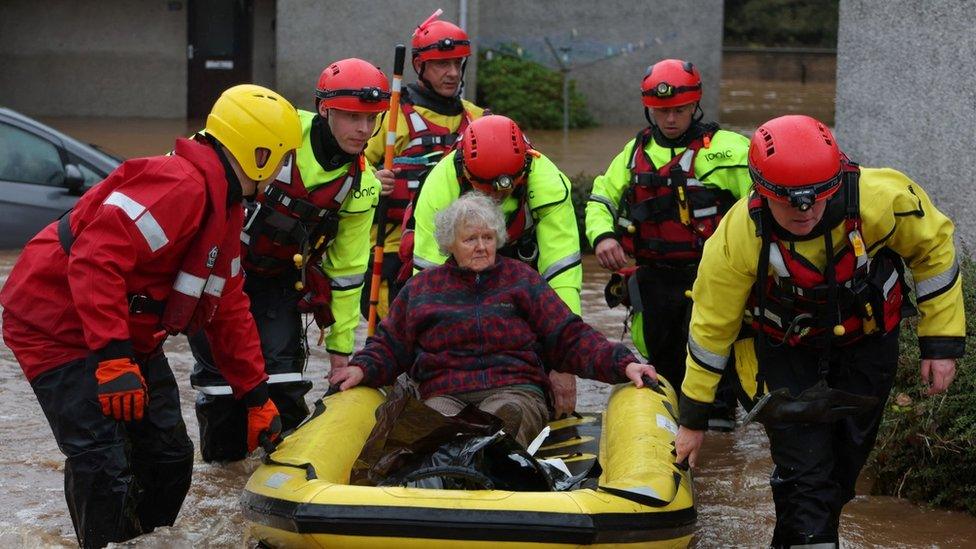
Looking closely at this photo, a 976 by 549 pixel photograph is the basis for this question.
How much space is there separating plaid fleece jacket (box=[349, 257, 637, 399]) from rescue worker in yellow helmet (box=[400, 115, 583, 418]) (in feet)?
0.76

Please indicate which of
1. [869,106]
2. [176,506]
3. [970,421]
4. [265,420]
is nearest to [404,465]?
[265,420]

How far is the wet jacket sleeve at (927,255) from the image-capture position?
4.54 m

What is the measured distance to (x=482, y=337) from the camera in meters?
5.76

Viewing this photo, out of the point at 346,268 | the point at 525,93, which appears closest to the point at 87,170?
the point at 346,268

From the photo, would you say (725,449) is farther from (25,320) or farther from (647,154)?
(25,320)

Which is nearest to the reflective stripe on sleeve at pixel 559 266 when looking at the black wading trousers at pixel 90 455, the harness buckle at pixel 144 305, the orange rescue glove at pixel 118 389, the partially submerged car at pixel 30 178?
the harness buckle at pixel 144 305

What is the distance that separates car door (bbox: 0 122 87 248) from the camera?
1066 centimetres

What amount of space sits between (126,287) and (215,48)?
16311 millimetres

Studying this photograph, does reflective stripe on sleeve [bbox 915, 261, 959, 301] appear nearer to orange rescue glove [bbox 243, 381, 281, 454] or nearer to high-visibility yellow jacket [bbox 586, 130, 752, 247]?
high-visibility yellow jacket [bbox 586, 130, 752, 247]

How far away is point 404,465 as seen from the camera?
513 centimetres

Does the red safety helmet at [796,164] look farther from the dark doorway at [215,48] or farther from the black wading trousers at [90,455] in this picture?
the dark doorway at [215,48]

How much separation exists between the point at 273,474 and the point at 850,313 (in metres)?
2.10

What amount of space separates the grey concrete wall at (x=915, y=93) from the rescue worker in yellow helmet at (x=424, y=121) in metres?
3.37

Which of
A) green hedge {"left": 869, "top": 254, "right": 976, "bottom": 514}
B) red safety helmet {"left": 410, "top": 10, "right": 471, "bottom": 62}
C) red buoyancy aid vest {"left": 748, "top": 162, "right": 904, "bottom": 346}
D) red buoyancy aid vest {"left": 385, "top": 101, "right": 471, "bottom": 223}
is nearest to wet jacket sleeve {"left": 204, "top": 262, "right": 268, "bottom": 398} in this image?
red buoyancy aid vest {"left": 748, "top": 162, "right": 904, "bottom": 346}
